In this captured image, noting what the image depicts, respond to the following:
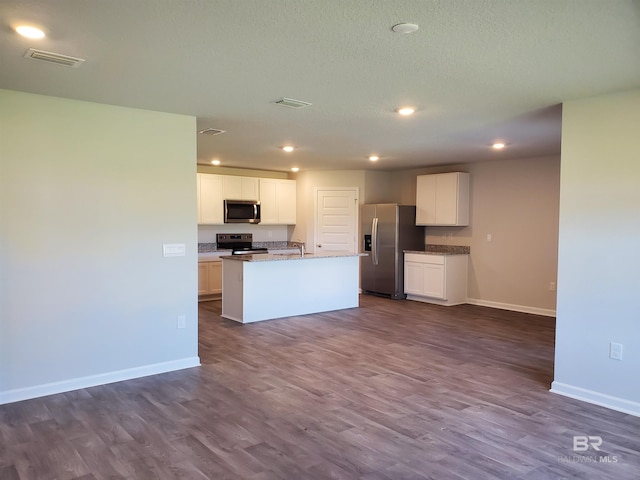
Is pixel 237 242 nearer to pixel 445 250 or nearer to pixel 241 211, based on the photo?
pixel 241 211

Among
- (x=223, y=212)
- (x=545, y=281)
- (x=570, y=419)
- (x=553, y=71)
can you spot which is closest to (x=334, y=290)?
(x=223, y=212)

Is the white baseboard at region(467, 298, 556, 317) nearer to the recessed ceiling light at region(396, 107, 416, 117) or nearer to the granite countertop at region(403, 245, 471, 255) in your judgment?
the granite countertop at region(403, 245, 471, 255)

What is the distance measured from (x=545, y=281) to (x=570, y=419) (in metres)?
4.13

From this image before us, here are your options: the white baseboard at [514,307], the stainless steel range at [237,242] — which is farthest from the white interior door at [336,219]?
the white baseboard at [514,307]

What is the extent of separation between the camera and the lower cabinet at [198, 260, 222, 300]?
7945 millimetres

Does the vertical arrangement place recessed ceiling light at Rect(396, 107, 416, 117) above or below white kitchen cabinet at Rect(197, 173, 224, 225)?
above

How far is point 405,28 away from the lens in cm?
235

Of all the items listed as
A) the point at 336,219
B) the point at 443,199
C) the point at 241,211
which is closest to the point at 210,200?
the point at 241,211

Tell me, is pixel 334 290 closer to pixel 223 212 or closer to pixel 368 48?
pixel 223 212

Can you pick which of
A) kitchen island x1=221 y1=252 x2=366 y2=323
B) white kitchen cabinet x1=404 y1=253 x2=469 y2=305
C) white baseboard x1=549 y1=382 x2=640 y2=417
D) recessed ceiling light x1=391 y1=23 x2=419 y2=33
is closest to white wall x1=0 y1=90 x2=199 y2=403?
kitchen island x1=221 y1=252 x2=366 y2=323

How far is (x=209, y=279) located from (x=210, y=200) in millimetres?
1407

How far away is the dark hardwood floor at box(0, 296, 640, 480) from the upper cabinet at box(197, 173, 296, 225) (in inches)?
143

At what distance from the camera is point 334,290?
7215mm

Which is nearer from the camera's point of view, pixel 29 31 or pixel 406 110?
pixel 29 31
